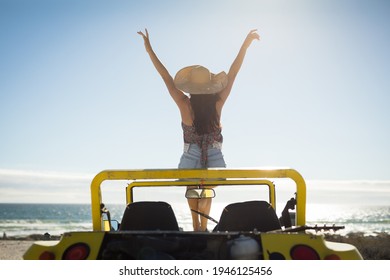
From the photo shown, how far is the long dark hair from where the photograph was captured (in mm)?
4824

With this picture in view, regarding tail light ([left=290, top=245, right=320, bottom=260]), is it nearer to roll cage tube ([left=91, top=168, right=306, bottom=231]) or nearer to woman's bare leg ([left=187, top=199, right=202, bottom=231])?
roll cage tube ([left=91, top=168, right=306, bottom=231])

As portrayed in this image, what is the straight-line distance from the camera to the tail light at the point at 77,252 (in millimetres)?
2795

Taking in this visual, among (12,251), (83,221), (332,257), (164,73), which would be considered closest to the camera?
(332,257)

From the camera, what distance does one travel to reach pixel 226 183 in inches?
179

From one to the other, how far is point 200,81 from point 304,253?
2.70 meters

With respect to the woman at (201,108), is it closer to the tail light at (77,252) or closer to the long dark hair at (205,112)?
the long dark hair at (205,112)

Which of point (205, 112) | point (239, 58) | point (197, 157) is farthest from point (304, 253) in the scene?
point (239, 58)

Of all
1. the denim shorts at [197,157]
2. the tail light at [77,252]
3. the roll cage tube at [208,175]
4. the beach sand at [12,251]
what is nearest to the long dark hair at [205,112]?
the denim shorts at [197,157]

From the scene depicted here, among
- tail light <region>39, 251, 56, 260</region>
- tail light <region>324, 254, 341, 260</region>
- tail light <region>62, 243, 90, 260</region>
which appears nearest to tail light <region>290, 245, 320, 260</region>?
tail light <region>324, 254, 341, 260</region>

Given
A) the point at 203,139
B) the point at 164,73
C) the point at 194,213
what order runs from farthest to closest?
the point at 164,73 → the point at 203,139 → the point at 194,213

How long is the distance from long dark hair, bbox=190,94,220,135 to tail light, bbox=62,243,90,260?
216 cm

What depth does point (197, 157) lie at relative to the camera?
15.8 feet

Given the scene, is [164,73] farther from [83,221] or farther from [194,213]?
[83,221]
